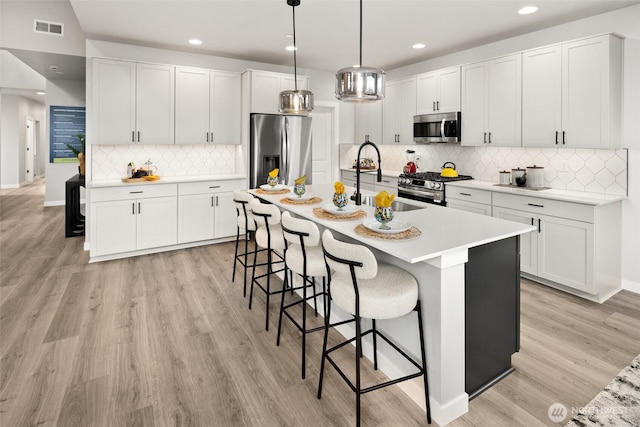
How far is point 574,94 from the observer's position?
3.68m

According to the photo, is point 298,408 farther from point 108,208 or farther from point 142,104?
point 142,104

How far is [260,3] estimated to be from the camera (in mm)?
3553

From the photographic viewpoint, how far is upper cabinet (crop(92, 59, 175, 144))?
467cm

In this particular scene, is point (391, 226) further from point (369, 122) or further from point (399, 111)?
point (369, 122)

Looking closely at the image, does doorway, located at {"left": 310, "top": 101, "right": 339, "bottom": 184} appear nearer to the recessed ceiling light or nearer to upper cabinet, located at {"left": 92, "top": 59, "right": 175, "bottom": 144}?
upper cabinet, located at {"left": 92, "top": 59, "right": 175, "bottom": 144}

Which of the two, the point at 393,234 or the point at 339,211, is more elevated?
the point at 339,211

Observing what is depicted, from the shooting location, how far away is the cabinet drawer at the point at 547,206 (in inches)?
133

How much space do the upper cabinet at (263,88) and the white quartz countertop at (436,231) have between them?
9.90 ft

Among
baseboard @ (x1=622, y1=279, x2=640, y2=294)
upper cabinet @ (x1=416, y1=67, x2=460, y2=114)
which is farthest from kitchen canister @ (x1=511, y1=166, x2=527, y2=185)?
baseboard @ (x1=622, y1=279, x2=640, y2=294)

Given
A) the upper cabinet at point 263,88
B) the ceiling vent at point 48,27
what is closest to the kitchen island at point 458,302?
the upper cabinet at point 263,88

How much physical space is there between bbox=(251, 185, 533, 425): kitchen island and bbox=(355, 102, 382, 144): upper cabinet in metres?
4.23

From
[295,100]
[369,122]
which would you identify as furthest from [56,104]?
[295,100]

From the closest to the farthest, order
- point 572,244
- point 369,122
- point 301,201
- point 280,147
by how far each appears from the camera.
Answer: point 301,201
point 572,244
point 280,147
point 369,122

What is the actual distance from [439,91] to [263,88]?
2579 mm
